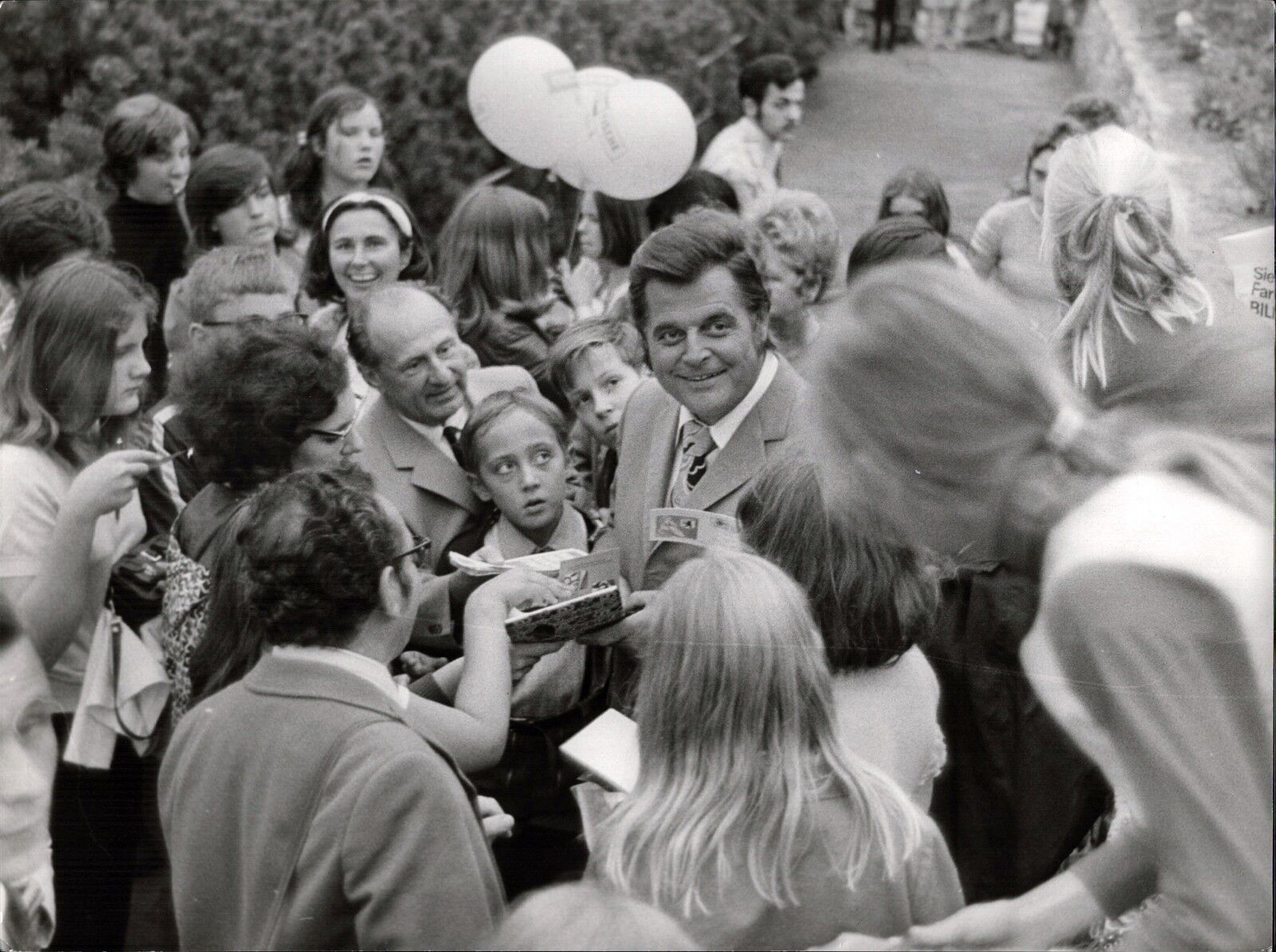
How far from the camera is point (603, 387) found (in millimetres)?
3182

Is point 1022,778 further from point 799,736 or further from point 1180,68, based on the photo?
point 1180,68

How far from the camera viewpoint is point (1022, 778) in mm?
2424

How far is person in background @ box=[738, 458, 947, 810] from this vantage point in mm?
2082

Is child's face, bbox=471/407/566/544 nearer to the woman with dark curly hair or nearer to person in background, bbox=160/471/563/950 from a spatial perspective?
the woman with dark curly hair

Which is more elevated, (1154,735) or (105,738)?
(1154,735)

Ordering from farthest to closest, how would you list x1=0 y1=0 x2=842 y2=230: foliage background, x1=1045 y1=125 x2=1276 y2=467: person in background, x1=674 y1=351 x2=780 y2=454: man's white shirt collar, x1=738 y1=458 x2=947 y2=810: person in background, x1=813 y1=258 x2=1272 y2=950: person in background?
x1=0 y1=0 x2=842 y2=230: foliage background, x1=674 y1=351 x2=780 y2=454: man's white shirt collar, x1=1045 y1=125 x2=1276 y2=467: person in background, x1=738 y1=458 x2=947 y2=810: person in background, x1=813 y1=258 x2=1272 y2=950: person in background

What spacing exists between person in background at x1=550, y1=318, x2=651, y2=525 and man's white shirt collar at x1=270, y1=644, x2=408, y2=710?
4.00 feet

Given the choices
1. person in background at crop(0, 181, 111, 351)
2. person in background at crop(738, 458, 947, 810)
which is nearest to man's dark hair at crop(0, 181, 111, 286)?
person in background at crop(0, 181, 111, 351)

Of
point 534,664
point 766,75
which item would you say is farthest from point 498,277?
point 766,75

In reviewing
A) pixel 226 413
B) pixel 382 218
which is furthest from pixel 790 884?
pixel 382 218

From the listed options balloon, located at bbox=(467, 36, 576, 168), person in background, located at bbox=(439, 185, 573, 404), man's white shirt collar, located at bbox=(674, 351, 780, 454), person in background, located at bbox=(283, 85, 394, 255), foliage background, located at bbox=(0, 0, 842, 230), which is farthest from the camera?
foliage background, located at bbox=(0, 0, 842, 230)

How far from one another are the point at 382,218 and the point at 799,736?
84.6 inches

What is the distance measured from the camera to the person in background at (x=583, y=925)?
1.49m

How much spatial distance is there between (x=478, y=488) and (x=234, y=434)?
0.46m
